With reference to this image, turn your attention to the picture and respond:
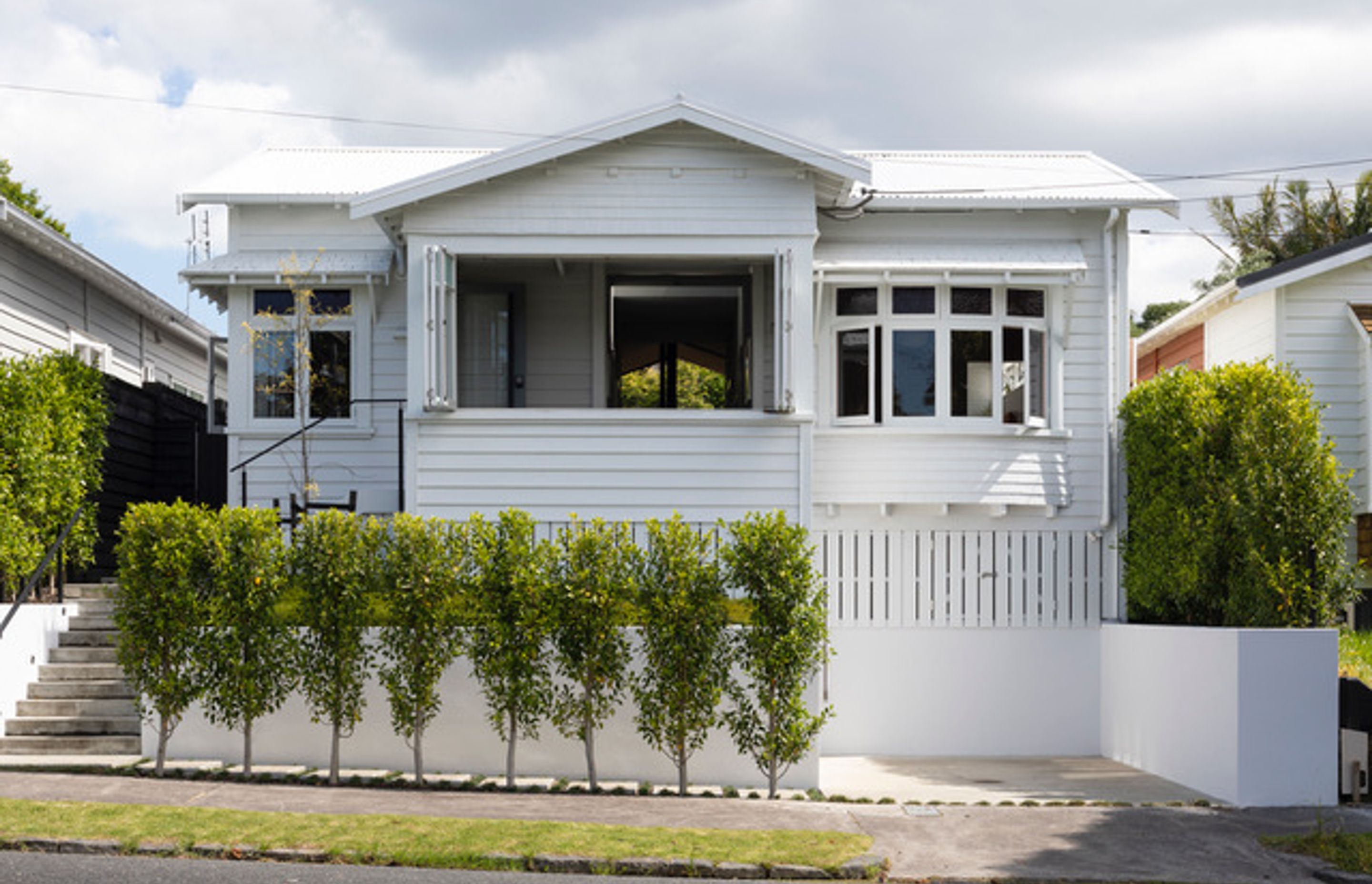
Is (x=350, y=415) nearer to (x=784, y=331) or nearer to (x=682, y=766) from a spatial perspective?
(x=784, y=331)

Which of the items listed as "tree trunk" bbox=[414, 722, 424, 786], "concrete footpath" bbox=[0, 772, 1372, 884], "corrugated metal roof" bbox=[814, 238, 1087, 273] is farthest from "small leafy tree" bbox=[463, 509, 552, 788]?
"corrugated metal roof" bbox=[814, 238, 1087, 273]

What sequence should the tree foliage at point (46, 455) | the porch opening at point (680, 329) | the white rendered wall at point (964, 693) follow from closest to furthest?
the tree foliage at point (46, 455) → the white rendered wall at point (964, 693) → the porch opening at point (680, 329)

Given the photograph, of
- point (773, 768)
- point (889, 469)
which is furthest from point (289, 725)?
point (889, 469)

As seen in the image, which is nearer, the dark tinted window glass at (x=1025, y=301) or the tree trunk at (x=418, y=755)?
the tree trunk at (x=418, y=755)

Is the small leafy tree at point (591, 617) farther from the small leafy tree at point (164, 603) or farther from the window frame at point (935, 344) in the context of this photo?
the window frame at point (935, 344)

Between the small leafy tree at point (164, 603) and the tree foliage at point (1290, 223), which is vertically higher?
the tree foliage at point (1290, 223)

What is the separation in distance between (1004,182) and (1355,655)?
6.83 meters

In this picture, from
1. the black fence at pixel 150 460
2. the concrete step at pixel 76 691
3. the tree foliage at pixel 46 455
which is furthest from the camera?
the black fence at pixel 150 460

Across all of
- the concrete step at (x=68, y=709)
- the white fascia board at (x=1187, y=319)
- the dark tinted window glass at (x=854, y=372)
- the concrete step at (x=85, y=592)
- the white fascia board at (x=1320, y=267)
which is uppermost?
the white fascia board at (x=1320, y=267)

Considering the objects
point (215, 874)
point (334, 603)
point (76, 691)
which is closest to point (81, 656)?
point (76, 691)

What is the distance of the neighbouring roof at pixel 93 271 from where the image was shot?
1734 cm

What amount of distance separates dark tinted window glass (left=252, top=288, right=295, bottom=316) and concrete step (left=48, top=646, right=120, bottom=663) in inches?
178

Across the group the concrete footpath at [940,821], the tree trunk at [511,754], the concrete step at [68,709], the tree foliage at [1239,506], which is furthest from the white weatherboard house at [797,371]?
the concrete step at [68,709]

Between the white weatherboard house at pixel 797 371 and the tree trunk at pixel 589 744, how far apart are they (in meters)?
2.85
